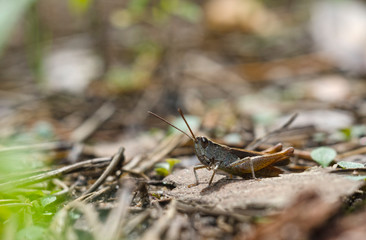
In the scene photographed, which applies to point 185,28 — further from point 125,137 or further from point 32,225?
point 32,225

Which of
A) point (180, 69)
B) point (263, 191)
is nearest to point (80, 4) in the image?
point (263, 191)

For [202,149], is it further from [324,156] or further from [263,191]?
[324,156]

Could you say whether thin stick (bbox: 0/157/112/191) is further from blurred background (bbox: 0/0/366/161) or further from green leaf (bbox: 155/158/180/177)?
blurred background (bbox: 0/0/366/161)

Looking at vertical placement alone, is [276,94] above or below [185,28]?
below

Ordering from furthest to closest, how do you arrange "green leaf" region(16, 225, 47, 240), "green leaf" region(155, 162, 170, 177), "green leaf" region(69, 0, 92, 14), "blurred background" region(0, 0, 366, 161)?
1. "blurred background" region(0, 0, 366, 161)
2. "green leaf" region(69, 0, 92, 14)
3. "green leaf" region(155, 162, 170, 177)
4. "green leaf" region(16, 225, 47, 240)

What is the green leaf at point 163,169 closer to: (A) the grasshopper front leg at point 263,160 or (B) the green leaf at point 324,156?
(A) the grasshopper front leg at point 263,160

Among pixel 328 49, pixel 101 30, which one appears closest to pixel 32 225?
pixel 101 30

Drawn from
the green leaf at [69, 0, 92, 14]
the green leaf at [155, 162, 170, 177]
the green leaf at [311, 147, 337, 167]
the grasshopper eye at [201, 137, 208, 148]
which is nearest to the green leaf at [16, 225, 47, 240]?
the green leaf at [155, 162, 170, 177]

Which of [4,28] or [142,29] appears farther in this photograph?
[142,29]
